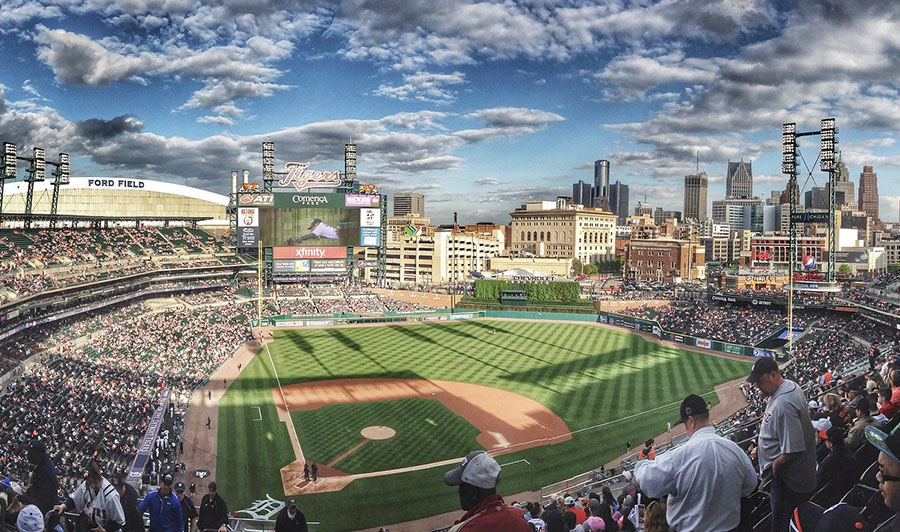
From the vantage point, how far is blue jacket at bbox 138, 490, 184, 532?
831 cm

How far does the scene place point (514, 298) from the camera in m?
69.1

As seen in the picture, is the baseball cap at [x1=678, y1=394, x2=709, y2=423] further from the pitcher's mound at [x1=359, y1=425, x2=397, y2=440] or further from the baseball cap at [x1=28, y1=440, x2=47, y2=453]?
the pitcher's mound at [x1=359, y1=425, x2=397, y2=440]

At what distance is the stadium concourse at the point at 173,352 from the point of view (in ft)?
50.4

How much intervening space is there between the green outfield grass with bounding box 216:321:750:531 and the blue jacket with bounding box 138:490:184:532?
11.4m

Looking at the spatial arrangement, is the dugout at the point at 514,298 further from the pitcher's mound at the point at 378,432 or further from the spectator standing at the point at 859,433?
the spectator standing at the point at 859,433

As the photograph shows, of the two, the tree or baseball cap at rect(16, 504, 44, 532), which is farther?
the tree

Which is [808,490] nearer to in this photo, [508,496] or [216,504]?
[216,504]

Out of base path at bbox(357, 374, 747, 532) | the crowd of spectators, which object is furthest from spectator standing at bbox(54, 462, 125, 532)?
the crowd of spectators

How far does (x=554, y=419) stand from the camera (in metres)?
29.9

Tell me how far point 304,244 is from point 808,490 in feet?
209

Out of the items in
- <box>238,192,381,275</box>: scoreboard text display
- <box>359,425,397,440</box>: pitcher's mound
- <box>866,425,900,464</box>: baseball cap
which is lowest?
<box>359,425,397,440</box>: pitcher's mound

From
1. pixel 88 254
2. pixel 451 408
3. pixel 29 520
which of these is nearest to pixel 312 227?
pixel 88 254

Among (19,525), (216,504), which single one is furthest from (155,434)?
(19,525)

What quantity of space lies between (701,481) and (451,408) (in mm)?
28316
